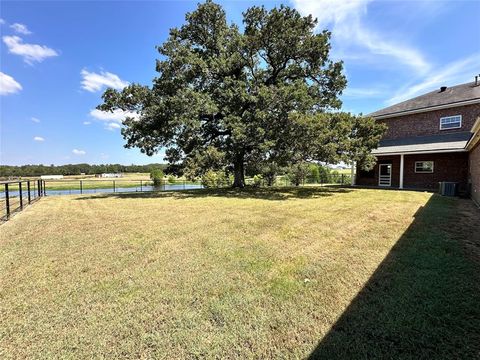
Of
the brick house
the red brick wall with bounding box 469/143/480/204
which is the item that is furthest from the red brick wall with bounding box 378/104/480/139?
the red brick wall with bounding box 469/143/480/204

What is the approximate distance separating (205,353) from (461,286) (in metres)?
3.42

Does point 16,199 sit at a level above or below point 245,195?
below

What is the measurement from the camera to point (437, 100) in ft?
56.6

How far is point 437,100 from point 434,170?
17.0 feet

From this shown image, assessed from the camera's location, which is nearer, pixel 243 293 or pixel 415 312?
pixel 415 312

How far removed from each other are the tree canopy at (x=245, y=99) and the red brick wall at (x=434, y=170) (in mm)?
4076

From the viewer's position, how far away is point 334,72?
16.7 m

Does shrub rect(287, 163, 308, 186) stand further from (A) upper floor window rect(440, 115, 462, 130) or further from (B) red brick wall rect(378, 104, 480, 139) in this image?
(A) upper floor window rect(440, 115, 462, 130)

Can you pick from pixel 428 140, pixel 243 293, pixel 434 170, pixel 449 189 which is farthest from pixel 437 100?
pixel 243 293

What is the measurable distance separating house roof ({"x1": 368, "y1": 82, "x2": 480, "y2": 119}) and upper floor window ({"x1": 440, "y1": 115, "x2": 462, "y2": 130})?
33.4 inches

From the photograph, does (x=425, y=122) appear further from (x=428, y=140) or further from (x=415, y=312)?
(x=415, y=312)

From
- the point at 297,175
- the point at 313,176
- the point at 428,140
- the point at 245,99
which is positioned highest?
the point at 245,99

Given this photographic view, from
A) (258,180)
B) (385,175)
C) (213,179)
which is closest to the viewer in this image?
(385,175)

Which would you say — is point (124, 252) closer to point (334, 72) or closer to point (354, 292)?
point (354, 292)
